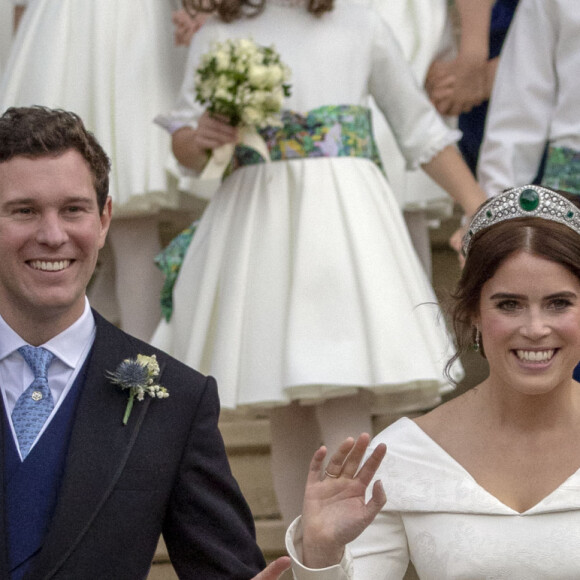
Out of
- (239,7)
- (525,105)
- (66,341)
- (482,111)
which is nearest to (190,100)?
(239,7)

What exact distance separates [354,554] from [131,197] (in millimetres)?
2816

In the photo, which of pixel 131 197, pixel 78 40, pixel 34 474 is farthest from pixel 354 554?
pixel 78 40

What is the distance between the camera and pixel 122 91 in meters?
5.52

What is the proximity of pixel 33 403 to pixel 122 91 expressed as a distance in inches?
119

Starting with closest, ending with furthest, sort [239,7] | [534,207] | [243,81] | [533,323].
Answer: [533,323], [534,207], [243,81], [239,7]

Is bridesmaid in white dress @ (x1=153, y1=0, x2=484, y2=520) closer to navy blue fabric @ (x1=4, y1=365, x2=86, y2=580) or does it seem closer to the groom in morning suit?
the groom in morning suit

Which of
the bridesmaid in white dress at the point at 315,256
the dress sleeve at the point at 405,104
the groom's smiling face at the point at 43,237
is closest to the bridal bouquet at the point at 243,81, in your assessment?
the bridesmaid in white dress at the point at 315,256

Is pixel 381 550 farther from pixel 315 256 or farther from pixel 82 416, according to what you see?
pixel 315 256

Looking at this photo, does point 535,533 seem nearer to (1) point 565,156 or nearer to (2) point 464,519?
(2) point 464,519

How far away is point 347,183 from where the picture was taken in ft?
15.4

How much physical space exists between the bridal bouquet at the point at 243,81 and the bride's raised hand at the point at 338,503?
195cm

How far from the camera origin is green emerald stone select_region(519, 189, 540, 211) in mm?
2971

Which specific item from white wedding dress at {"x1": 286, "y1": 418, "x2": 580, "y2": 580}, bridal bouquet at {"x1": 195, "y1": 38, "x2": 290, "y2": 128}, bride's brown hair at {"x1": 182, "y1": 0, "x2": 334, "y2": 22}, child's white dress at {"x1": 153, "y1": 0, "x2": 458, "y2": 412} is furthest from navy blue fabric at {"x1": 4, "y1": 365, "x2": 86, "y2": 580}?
bride's brown hair at {"x1": 182, "y1": 0, "x2": 334, "y2": 22}

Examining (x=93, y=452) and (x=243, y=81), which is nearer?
(x=93, y=452)
